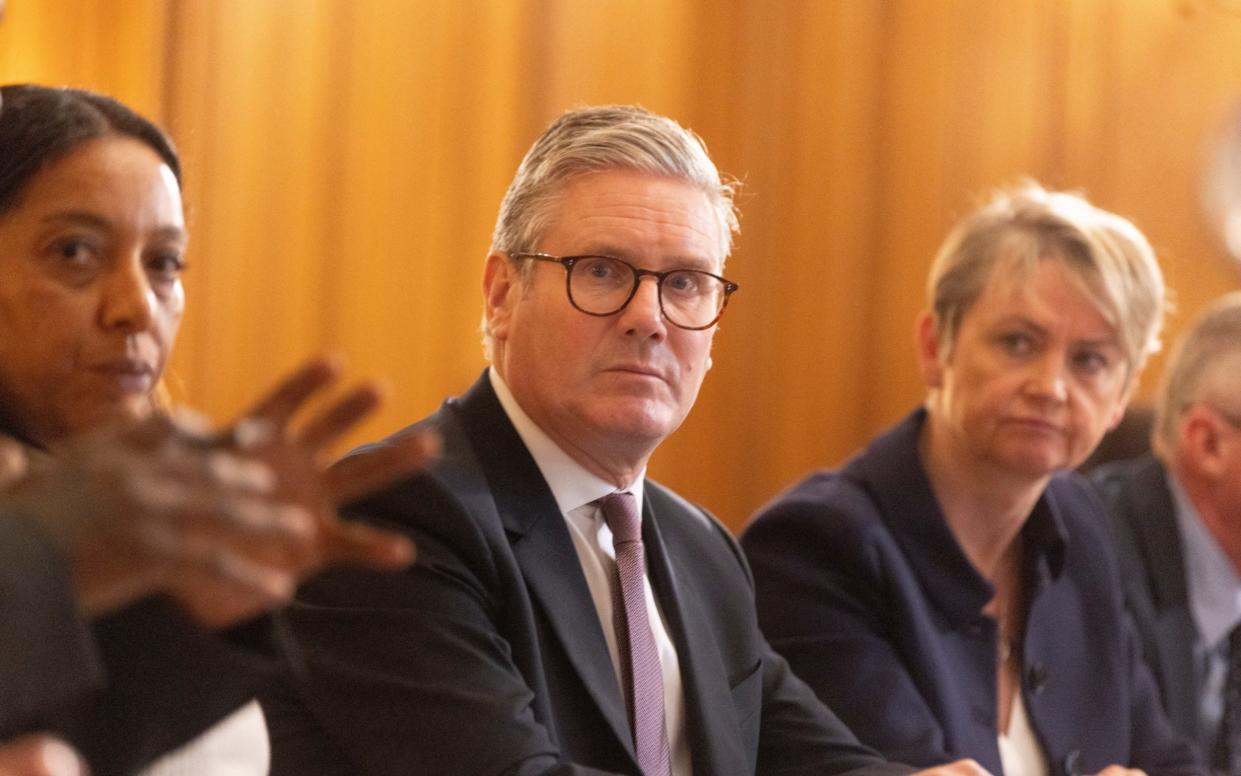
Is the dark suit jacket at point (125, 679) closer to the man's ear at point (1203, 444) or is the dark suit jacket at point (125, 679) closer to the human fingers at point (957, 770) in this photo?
the human fingers at point (957, 770)

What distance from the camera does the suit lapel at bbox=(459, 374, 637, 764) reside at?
1759 millimetres

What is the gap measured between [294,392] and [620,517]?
1.07 meters

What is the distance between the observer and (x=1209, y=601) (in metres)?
3.09

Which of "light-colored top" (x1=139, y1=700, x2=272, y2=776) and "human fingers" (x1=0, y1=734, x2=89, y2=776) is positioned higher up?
"human fingers" (x1=0, y1=734, x2=89, y2=776)

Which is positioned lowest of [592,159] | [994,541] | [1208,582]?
[1208,582]

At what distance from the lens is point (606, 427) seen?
1870 millimetres

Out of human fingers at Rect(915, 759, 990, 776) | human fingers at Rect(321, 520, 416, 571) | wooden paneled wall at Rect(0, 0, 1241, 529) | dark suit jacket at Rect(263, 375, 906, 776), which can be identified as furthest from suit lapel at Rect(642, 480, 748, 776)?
wooden paneled wall at Rect(0, 0, 1241, 529)

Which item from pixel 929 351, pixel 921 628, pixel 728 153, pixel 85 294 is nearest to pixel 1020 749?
pixel 921 628

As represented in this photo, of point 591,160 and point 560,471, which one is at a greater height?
point 591,160

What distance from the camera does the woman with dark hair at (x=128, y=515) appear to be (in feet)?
2.68

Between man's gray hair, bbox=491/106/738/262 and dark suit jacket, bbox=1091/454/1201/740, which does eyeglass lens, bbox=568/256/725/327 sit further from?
dark suit jacket, bbox=1091/454/1201/740

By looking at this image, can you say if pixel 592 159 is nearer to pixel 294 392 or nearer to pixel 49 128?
pixel 49 128

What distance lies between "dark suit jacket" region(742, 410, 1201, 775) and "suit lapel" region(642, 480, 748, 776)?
46cm

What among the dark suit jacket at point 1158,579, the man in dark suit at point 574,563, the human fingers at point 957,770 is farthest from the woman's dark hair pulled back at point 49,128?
the dark suit jacket at point 1158,579
